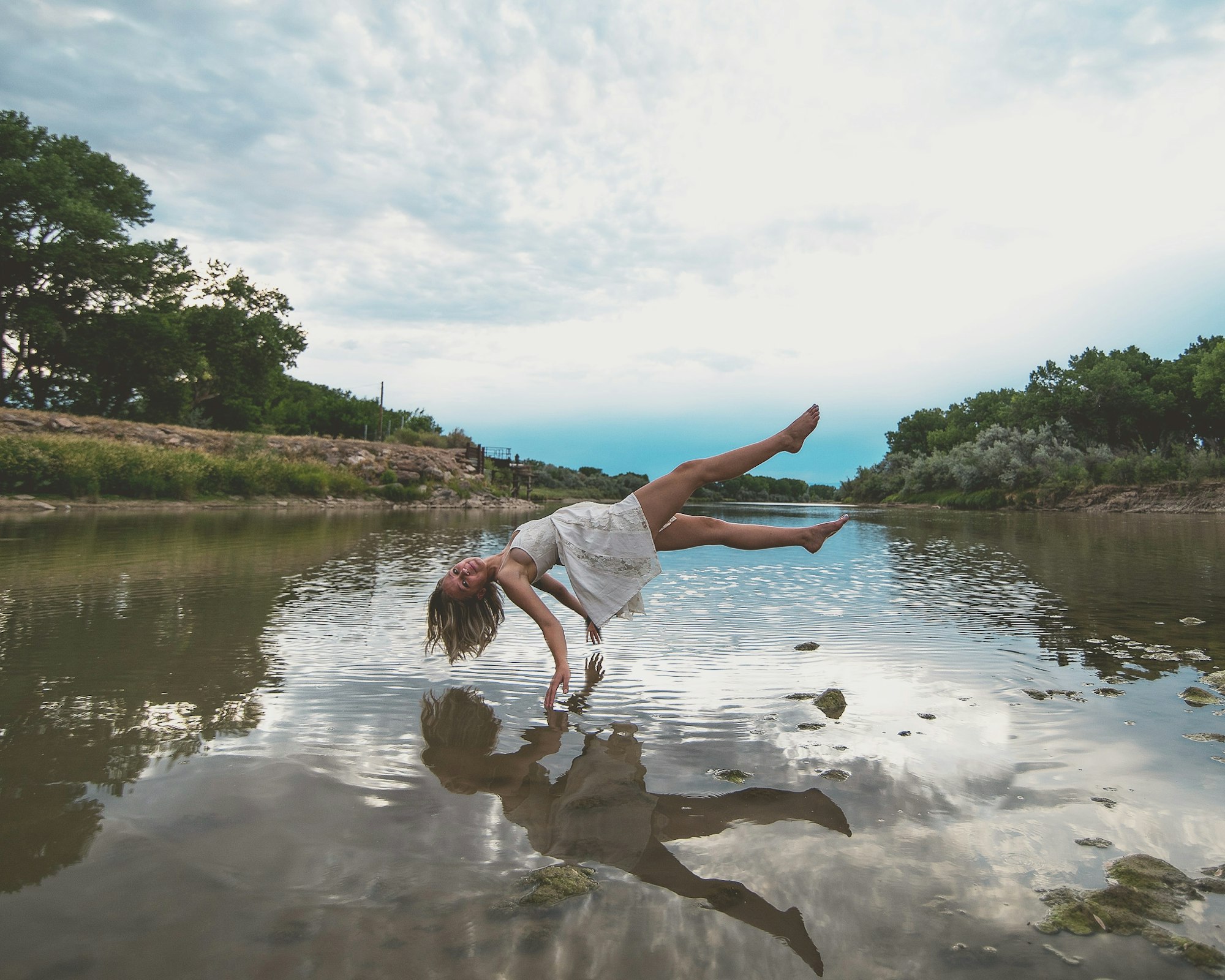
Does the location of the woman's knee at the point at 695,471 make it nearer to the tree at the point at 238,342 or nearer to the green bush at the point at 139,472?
the green bush at the point at 139,472

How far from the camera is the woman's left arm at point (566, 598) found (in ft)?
15.9

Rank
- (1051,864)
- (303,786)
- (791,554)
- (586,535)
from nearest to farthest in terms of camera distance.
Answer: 1. (1051,864)
2. (303,786)
3. (586,535)
4. (791,554)

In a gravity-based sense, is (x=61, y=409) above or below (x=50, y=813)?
above

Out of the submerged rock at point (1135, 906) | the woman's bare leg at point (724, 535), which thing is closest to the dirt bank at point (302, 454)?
the woman's bare leg at point (724, 535)

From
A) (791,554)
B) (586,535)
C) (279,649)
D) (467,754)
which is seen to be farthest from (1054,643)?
(791,554)

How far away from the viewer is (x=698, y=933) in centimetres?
188

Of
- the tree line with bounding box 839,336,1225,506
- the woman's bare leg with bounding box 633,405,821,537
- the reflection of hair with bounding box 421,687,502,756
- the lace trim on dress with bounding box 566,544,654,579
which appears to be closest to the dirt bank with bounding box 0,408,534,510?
the reflection of hair with bounding box 421,687,502,756

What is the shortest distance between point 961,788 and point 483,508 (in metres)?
34.4

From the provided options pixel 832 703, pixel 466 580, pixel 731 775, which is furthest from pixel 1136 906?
pixel 466 580

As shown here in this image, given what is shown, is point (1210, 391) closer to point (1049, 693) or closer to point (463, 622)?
point (1049, 693)

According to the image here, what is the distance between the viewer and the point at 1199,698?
12.8 ft

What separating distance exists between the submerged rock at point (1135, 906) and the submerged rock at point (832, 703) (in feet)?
5.45

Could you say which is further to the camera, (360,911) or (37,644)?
(37,644)

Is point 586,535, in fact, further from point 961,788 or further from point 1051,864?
point 1051,864
